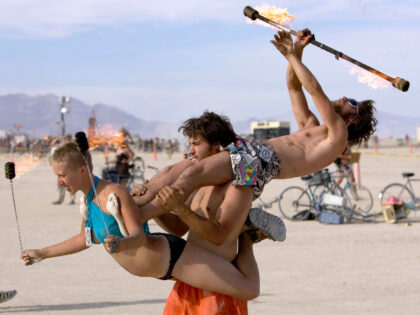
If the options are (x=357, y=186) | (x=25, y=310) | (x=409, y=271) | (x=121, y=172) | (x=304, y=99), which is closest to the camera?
(x=304, y=99)

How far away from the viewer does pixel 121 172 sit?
722 inches

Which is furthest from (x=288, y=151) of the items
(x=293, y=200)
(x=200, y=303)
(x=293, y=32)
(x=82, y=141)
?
(x=293, y=200)

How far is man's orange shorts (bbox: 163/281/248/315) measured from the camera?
14.2 ft

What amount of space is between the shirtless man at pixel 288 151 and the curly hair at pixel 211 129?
106 millimetres

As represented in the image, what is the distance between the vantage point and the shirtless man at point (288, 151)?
13.5 ft

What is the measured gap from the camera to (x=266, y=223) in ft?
14.6

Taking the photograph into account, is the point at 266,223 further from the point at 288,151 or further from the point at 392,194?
the point at 392,194

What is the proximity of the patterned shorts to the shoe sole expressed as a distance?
0.16 m

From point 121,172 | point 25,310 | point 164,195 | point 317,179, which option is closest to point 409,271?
point 25,310

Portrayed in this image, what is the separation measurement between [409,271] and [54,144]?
644 cm

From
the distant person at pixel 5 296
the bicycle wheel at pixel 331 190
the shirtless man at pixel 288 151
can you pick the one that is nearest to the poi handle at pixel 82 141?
the shirtless man at pixel 288 151

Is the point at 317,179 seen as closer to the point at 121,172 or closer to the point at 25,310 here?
the point at 121,172

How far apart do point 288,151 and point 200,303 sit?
37.7 inches

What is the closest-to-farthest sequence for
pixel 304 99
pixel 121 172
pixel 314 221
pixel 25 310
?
→ pixel 304 99 < pixel 25 310 < pixel 314 221 < pixel 121 172
